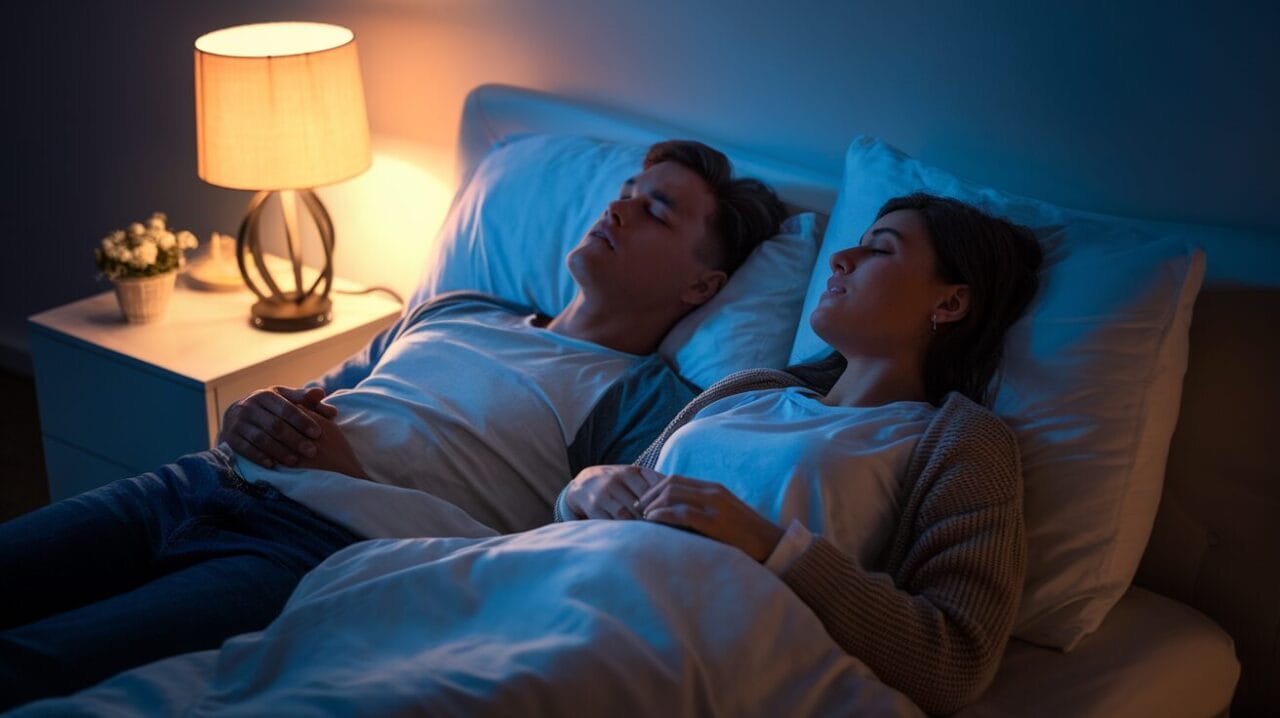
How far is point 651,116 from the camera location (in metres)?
2.34

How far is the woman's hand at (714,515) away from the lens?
1329mm

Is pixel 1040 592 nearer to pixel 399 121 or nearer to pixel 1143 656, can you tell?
pixel 1143 656

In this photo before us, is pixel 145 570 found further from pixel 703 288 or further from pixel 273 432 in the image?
pixel 703 288

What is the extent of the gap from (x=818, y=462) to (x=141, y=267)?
5.06 ft

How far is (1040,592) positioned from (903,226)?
47cm

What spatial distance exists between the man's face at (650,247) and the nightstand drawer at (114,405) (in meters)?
0.80

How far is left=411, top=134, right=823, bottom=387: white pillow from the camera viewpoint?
185 cm

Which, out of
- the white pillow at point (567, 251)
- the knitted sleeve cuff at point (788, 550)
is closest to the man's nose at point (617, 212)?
the white pillow at point (567, 251)

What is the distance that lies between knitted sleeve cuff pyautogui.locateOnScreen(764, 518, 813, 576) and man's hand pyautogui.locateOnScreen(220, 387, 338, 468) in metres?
0.68

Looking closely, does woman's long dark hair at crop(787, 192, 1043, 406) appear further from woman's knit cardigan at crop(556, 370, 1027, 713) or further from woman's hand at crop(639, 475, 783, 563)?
woman's hand at crop(639, 475, 783, 563)

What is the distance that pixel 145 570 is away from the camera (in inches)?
63.6

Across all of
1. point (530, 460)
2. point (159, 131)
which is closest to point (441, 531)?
point (530, 460)

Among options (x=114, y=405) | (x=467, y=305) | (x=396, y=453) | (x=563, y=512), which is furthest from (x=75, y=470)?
(x=563, y=512)

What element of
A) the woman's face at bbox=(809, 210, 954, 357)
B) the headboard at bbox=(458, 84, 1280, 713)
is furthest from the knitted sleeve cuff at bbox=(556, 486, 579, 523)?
the headboard at bbox=(458, 84, 1280, 713)
